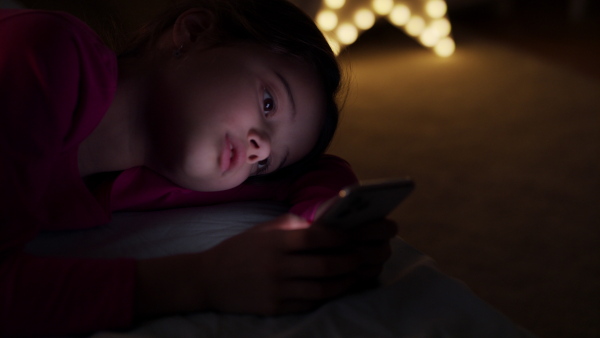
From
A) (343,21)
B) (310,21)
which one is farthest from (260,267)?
(343,21)

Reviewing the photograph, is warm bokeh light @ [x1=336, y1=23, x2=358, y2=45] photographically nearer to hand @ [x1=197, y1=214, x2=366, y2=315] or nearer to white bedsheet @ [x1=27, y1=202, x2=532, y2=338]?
white bedsheet @ [x1=27, y1=202, x2=532, y2=338]

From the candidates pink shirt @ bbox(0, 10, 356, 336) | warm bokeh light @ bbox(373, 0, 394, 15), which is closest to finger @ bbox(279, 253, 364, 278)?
pink shirt @ bbox(0, 10, 356, 336)

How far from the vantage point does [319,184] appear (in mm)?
1045

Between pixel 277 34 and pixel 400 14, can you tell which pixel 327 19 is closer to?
pixel 400 14

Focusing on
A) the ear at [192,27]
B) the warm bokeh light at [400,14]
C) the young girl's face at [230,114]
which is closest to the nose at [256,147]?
the young girl's face at [230,114]

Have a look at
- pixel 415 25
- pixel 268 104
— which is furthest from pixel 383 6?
pixel 268 104

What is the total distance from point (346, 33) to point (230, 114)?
1866mm

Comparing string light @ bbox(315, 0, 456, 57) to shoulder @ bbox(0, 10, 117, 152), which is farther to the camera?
string light @ bbox(315, 0, 456, 57)

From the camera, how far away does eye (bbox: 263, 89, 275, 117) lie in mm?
962

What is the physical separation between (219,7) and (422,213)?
879 millimetres

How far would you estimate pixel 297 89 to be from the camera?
990mm

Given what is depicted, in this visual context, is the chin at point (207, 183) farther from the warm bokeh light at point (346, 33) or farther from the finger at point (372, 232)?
the warm bokeh light at point (346, 33)

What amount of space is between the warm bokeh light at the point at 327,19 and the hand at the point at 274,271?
1997 mm

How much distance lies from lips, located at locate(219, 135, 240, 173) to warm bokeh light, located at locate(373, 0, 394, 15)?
1923 millimetres
